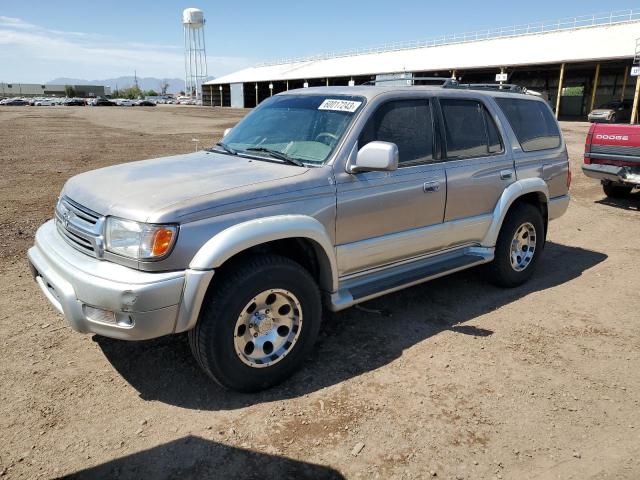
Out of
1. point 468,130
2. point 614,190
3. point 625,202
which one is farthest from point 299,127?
point 614,190

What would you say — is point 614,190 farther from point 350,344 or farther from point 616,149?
point 350,344

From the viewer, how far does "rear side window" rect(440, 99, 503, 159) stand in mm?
4422

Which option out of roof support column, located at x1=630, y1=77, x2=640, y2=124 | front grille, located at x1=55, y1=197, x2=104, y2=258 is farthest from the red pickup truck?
roof support column, located at x1=630, y1=77, x2=640, y2=124

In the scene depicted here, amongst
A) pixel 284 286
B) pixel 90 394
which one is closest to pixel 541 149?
pixel 284 286

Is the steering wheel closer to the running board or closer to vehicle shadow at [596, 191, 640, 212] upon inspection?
the running board

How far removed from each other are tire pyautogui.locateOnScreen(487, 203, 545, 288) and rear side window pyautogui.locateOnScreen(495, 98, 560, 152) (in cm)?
67

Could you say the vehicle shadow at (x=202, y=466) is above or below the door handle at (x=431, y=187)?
below

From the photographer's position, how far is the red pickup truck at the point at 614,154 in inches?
328

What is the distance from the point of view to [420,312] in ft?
15.3

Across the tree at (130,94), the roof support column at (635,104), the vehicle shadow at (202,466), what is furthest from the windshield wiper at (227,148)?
the tree at (130,94)

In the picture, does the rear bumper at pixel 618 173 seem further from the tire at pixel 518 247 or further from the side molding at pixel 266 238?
the side molding at pixel 266 238

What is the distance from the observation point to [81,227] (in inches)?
125

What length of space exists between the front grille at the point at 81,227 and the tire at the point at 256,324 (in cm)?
75

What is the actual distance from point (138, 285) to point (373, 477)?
1.62 meters
